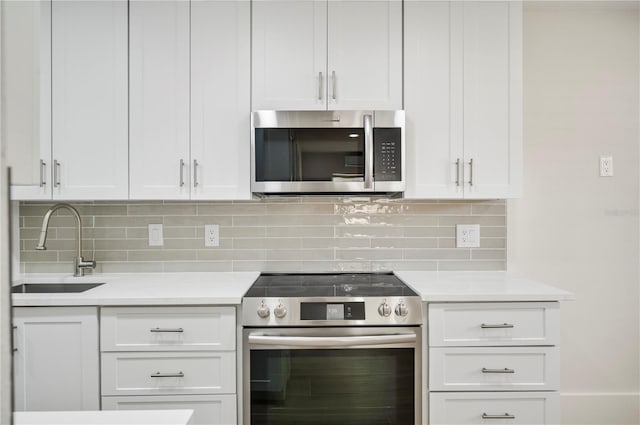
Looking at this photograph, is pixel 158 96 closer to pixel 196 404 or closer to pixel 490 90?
pixel 196 404

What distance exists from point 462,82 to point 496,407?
146cm

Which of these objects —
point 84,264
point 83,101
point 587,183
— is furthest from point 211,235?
point 587,183

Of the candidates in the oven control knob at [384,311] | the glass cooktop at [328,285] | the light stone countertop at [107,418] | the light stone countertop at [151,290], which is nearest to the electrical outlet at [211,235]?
the light stone countertop at [151,290]

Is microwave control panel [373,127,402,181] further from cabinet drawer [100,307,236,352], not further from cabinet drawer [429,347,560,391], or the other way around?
cabinet drawer [100,307,236,352]

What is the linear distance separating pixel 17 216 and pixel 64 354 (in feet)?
3.20

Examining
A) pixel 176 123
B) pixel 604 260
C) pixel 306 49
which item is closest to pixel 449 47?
pixel 306 49

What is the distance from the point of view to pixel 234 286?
1973 millimetres

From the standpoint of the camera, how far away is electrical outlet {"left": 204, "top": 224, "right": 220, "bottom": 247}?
2.38 metres

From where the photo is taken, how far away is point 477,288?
1917mm

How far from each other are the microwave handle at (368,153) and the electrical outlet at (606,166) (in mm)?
1432

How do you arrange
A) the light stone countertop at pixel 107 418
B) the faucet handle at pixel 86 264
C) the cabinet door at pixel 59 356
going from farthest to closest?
the faucet handle at pixel 86 264 → the cabinet door at pixel 59 356 → the light stone countertop at pixel 107 418

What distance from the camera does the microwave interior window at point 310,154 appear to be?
6.71ft

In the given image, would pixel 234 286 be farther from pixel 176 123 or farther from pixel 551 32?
pixel 551 32

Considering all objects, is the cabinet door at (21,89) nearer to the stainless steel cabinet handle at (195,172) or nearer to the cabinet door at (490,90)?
the stainless steel cabinet handle at (195,172)
